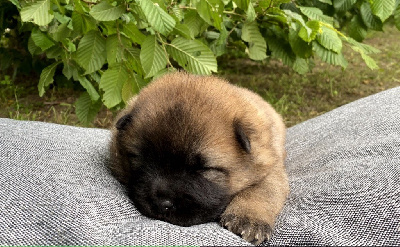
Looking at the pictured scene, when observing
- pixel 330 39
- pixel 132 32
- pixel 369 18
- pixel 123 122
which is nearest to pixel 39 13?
pixel 132 32

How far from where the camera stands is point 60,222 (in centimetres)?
216

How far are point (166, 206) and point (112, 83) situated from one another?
205 centimetres

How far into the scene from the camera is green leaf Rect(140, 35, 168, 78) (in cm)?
381

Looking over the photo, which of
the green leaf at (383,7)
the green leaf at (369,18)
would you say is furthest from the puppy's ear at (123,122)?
the green leaf at (369,18)

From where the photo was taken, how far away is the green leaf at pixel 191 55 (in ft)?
13.3

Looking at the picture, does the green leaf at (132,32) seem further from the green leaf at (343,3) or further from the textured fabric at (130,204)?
the green leaf at (343,3)

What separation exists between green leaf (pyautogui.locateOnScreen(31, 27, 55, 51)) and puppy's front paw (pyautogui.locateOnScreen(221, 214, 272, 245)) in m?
3.12

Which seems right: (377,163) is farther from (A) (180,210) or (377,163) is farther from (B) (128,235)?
(B) (128,235)

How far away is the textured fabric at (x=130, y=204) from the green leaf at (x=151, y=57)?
831 millimetres

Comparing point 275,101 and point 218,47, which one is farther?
point 275,101

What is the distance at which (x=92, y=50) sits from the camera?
4180mm

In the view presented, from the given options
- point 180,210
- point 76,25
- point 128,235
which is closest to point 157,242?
point 128,235

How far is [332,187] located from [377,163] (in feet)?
1.40

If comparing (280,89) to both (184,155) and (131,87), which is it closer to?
(131,87)
